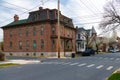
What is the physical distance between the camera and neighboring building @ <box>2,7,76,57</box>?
52.8 m

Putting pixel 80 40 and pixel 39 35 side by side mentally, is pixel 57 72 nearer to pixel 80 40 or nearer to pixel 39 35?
pixel 39 35

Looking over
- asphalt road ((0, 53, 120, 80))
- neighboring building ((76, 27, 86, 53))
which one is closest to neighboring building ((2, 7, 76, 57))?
neighboring building ((76, 27, 86, 53))

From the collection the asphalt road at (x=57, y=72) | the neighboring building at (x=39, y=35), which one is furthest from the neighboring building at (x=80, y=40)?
the asphalt road at (x=57, y=72)

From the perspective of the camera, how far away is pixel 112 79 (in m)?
13.5

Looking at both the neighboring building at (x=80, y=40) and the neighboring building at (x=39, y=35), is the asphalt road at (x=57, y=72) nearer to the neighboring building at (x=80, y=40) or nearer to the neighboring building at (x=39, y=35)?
the neighboring building at (x=39, y=35)

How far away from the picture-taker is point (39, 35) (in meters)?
54.4

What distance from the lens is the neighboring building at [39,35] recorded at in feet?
173

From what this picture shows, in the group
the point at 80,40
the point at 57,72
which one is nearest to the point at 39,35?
the point at 80,40

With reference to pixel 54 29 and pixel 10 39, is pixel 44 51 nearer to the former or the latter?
pixel 54 29

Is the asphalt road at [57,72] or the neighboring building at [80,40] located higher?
the neighboring building at [80,40]

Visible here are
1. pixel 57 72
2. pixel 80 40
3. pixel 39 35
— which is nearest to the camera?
pixel 57 72

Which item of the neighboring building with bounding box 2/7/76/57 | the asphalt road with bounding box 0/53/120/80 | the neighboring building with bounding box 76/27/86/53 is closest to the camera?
the asphalt road with bounding box 0/53/120/80

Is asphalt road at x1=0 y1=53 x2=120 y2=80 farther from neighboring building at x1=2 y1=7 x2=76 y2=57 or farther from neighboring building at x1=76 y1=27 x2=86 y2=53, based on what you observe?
neighboring building at x1=76 y1=27 x2=86 y2=53

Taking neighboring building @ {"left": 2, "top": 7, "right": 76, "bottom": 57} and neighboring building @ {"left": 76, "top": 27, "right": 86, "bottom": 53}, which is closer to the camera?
neighboring building @ {"left": 2, "top": 7, "right": 76, "bottom": 57}
